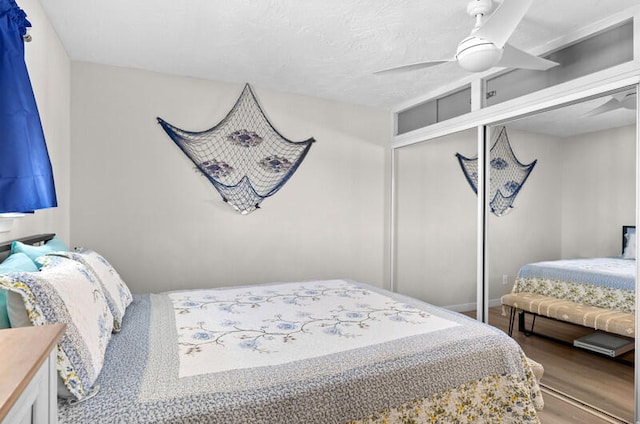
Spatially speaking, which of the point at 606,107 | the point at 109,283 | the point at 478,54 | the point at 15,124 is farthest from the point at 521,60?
the point at 109,283

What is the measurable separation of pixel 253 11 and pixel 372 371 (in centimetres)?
211

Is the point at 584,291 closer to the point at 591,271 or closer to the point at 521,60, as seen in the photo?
the point at 591,271

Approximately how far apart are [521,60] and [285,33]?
1.50 m

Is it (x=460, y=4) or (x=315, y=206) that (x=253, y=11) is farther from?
(x=315, y=206)

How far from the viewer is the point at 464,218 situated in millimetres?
3396

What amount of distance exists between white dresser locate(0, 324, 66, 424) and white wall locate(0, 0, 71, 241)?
3.94ft

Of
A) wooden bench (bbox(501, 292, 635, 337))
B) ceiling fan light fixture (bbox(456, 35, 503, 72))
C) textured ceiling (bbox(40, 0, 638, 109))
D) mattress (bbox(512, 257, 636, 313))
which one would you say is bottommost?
wooden bench (bbox(501, 292, 635, 337))

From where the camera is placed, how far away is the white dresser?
637mm

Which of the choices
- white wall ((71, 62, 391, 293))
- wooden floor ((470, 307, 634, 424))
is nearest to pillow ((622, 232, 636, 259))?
wooden floor ((470, 307, 634, 424))

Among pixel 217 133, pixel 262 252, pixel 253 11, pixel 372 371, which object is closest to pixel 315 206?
pixel 262 252

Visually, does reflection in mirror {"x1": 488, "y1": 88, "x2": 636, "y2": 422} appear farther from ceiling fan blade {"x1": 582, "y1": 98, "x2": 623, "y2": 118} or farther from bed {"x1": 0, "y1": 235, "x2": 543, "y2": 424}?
bed {"x1": 0, "y1": 235, "x2": 543, "y2": 424}

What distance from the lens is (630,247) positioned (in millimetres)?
2191

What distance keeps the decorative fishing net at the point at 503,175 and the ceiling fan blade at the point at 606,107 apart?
1.82ft

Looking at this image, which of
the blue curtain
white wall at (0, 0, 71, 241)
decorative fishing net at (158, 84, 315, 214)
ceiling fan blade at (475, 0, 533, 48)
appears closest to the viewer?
the blue curtain
